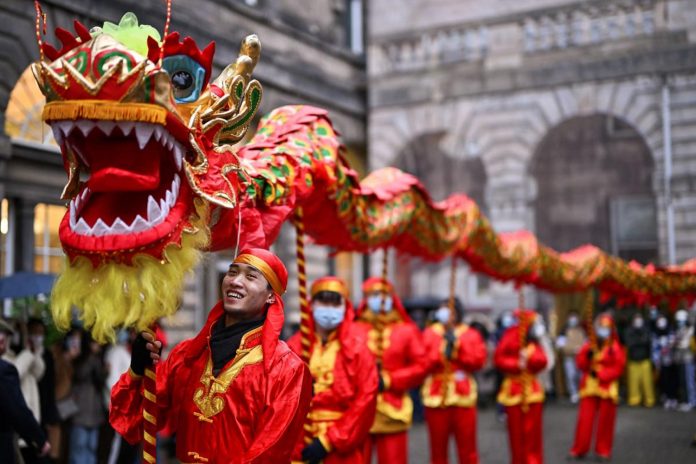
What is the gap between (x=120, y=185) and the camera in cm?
351

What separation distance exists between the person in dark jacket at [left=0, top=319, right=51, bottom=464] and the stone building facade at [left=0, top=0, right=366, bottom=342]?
1.51 metres

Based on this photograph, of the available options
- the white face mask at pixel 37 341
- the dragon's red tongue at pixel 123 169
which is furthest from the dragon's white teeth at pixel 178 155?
the white face mask at pixel 37 341

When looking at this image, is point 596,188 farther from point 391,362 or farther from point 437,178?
point 391,362

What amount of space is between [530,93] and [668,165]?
3161 mm

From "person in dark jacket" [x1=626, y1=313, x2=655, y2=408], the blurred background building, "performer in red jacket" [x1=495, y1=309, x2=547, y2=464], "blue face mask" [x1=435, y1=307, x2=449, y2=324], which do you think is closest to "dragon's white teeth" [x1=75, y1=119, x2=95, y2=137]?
"blue face mask" [x1=435, y1=307, x2=449, y2=324]

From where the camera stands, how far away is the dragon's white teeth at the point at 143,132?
3.48 m

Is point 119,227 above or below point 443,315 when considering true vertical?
above

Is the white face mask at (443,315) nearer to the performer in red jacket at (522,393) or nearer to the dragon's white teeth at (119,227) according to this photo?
the performer in red jacket at (522,393)

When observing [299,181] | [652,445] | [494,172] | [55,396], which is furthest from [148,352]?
[494,172]

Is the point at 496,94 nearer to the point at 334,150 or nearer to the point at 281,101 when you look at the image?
the point at 281,101

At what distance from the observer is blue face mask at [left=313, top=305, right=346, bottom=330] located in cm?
632

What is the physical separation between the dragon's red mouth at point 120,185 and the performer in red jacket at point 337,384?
2367 millimetres

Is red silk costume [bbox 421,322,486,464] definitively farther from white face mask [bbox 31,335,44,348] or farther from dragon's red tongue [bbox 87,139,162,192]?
dragon's red tongue [bbox 87,139,162,192]

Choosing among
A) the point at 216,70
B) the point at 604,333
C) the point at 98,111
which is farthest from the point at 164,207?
the point at 216,70
